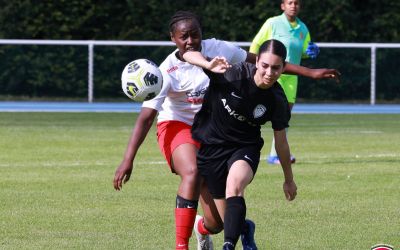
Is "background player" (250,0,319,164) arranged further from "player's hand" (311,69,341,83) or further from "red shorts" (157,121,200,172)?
"player's hand" (311,69,341,83)

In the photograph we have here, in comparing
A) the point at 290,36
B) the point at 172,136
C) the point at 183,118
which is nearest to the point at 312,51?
the point at 290,36

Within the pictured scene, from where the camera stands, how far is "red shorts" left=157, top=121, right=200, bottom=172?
8195mm

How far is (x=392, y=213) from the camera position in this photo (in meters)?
10.1

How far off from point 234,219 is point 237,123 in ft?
2.30

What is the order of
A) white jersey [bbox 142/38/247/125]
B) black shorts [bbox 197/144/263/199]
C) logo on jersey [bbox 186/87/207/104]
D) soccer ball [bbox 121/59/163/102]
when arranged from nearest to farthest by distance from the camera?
1. black shorts [bbox 197/144/263/199]
2. soccer ball [bbox 121/59/163/102]
3. white jersey [bbox 142/38/247/125]
4. logo on jersey [bbox 186/87/207/104]

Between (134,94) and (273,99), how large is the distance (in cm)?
97

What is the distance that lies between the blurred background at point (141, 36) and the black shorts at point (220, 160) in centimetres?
1961

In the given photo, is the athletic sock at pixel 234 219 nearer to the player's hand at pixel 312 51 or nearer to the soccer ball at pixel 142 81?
the soccer ball at pixel 142 81

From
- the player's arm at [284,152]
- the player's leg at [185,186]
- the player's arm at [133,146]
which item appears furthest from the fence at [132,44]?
the player's arm at [284,152]

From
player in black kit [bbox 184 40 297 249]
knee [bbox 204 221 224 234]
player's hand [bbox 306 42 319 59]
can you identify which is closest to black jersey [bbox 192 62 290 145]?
player in black kit [bbox 184 40 297 249]

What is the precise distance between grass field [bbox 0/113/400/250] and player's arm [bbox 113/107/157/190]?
807 millimetres

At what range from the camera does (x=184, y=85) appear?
26.8 feet

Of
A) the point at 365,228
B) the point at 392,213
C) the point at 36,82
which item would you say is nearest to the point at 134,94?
the point at 365,228

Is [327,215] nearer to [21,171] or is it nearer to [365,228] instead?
[365,228]
